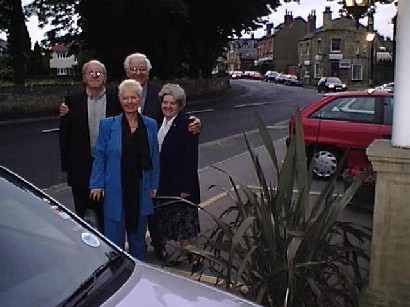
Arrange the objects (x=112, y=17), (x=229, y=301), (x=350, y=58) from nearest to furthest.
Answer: (x=229, y=301) → (x=112, y=17) → (x=350, y=58)

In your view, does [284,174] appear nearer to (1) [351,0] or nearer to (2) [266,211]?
(2) [266,211]

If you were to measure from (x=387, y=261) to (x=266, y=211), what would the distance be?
0.98 meters

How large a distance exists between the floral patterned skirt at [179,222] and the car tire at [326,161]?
16.3ft

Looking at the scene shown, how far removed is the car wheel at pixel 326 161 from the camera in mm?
10070

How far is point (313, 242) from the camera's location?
153 inches

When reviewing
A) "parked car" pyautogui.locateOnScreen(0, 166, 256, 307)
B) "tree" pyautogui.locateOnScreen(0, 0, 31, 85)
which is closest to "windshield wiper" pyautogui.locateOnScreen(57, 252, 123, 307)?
"parked car" pyautogui.locateOnScreen(0, 166, 256, 307)

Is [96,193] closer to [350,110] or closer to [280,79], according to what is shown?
[350,110]

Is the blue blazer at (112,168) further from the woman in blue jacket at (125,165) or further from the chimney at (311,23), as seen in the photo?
the chimney at (311,23)

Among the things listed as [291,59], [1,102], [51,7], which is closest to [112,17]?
[51,7]

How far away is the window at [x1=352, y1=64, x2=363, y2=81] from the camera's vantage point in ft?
248

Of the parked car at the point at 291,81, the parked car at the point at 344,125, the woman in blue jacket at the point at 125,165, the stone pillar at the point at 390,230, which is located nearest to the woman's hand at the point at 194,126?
the woman in blue jacket at the point at 125,165

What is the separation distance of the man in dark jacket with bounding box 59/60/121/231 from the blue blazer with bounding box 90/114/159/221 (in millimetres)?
327

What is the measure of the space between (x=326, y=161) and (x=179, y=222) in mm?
5164

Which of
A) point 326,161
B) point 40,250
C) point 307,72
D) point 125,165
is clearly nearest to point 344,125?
point 326,161
